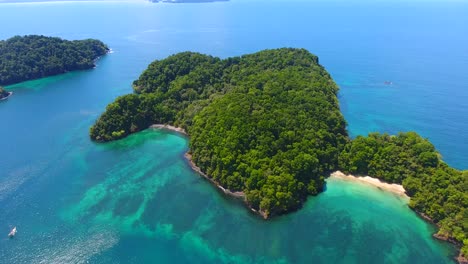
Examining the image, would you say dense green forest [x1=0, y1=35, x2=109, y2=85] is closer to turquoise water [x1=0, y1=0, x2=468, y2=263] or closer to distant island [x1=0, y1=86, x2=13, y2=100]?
turquoise water [x1=0, y1=0, x2=468, y2=263]

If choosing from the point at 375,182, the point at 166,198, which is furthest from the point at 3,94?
the point at 375,182

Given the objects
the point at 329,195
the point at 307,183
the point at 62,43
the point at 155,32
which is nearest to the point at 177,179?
the point at 307,183

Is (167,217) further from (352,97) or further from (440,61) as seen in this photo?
(440,61)

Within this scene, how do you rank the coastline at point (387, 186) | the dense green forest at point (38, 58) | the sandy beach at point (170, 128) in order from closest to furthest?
the coastline at point (387, 186), the sandy beach at point (170, 128), the dense green forest at point (38, 58)

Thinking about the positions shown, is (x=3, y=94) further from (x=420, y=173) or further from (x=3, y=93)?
(x=420, y=173)

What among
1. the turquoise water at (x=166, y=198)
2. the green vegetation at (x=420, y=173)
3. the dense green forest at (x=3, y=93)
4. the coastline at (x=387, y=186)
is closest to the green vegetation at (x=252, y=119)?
the coastline at (x=387, y=186)

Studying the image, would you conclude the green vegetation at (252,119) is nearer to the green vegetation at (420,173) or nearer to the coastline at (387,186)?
the coastline at (387,186)
